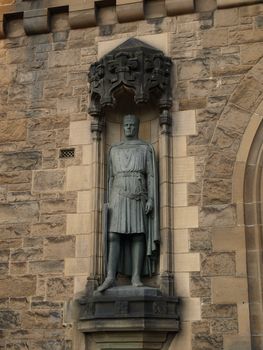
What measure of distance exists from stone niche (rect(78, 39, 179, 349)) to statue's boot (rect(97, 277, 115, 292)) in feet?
0.17

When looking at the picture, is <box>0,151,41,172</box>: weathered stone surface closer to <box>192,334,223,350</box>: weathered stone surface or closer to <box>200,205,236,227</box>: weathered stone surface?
<box>200,205,236,227</box>: weathered stone surface

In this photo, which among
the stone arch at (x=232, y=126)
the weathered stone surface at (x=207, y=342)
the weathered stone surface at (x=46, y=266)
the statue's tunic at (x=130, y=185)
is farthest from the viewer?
Result: the weathered stone surface at (x=46, y=266)

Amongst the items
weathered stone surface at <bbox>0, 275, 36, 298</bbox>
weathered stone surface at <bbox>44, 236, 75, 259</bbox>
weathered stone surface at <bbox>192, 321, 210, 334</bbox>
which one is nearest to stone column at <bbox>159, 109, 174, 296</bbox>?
weathered stone surface at <bbox>192, 321, 210, 334</bbox>

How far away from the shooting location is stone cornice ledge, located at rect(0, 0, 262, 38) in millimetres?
7848

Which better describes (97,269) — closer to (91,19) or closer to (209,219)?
(209,219)

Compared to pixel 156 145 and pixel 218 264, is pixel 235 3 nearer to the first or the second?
pixel 156 145

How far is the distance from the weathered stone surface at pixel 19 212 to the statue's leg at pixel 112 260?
1095 mm

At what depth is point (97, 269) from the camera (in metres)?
7.11

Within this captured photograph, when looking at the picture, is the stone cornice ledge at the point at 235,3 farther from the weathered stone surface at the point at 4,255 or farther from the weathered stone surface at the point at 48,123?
the weathered stone surface at the point at 4,255

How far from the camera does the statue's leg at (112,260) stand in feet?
22.5

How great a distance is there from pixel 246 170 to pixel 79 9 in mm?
3162

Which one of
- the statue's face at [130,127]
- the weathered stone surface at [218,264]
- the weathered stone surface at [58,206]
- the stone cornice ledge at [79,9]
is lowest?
the weathered stone surface at [218,264]

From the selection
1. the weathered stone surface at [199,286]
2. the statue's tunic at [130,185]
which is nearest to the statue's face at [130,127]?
the statue's tunic at [130,185]

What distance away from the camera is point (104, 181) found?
24.5ft
